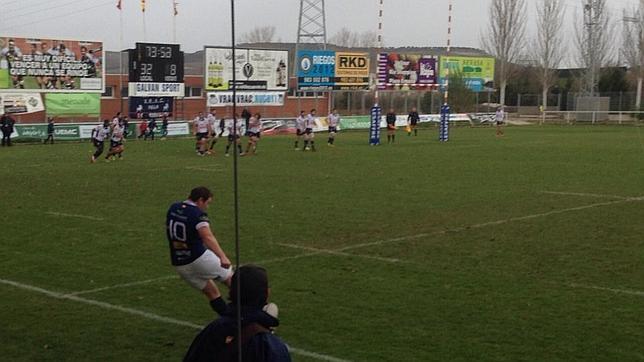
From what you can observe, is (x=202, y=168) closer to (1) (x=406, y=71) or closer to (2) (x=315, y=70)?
(2) (x=315, y=70)

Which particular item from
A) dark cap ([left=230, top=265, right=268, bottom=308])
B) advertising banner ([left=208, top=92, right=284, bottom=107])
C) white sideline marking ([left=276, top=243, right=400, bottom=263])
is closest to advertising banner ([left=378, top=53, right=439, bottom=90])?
advertising banner ([left=208, top=92, right=284, bottom=107])

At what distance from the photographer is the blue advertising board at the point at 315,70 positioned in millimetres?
58562

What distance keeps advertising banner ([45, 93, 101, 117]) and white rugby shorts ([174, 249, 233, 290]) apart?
136ft

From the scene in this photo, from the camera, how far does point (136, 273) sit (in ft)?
37.8

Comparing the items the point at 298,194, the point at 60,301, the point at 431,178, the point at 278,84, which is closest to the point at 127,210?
the point at 298,194

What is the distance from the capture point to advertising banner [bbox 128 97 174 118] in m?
49.3

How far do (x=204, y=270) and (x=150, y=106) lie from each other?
43.0 m

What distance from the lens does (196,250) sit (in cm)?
830

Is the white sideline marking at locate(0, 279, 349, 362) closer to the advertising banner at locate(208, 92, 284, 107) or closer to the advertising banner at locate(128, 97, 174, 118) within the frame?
the advertising banner at locate(128, 97, 174, 118)

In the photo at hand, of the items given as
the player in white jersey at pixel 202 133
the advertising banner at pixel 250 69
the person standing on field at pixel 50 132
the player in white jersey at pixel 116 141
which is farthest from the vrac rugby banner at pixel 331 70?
the player in white jersey at pixel 116 141

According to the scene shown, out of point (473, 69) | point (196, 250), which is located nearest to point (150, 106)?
point (473, 69)

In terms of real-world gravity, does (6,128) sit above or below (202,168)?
above

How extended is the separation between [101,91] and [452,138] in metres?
20.4

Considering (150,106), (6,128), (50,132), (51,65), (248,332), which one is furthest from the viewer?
(150,106)
